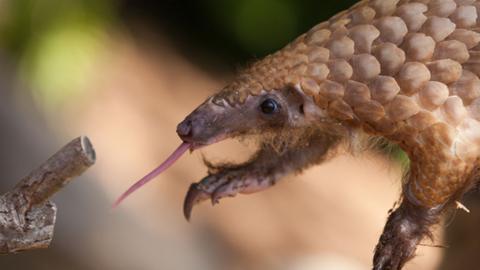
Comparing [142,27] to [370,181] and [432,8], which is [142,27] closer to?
[370,181]

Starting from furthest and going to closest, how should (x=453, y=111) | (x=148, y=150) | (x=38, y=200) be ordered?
(x=148, y=150) < (x=453, y=111) < (x=38, y=200)

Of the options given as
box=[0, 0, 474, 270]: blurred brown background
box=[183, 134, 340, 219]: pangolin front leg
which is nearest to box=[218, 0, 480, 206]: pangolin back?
box=[183, 134, 340, 219]: pangolin front leg

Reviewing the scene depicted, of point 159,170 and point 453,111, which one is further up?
point 159,170

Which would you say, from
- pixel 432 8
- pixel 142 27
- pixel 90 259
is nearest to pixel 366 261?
pixel 90 259

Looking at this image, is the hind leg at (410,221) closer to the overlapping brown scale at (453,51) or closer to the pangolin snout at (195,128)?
the overlapping brown scale at (453,51)

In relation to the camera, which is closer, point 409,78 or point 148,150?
point 409,78

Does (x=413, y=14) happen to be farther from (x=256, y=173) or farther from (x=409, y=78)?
(x=256, y=173)

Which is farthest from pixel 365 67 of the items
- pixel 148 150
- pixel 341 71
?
pixel 148 150
